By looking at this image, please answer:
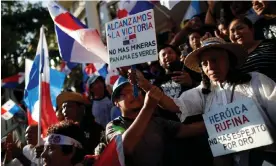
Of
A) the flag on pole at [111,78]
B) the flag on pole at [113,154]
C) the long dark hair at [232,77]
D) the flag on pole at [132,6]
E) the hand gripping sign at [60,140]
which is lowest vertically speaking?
the flag on pole at [113,154]

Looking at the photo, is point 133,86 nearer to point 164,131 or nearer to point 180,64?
point 164,131

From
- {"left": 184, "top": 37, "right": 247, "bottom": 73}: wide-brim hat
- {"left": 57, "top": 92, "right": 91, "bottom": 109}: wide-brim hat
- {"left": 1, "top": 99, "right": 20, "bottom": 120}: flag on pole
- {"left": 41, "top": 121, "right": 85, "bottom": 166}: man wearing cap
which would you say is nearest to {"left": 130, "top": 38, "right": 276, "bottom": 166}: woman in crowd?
{"left": 184, "top": 37, "right": 247, "bottom": 73}: wide-brim hat

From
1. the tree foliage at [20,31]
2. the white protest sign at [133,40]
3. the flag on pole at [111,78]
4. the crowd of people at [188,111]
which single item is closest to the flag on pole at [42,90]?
the flag on pole at [111,78]

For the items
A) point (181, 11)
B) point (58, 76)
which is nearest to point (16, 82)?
point (181, 11)

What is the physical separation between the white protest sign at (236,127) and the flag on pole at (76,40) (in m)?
2.04

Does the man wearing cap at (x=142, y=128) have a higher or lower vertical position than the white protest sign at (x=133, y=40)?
lower

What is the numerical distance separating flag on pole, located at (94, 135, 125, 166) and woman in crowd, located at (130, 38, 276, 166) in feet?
1.36

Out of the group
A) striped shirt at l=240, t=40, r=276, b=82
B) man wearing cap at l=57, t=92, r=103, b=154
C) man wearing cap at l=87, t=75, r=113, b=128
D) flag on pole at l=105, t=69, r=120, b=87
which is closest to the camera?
striped shirt at l=240, t=40, r=276, b=82

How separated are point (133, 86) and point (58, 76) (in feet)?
11.7

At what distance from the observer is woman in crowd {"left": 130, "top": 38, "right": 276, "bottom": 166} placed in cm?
293

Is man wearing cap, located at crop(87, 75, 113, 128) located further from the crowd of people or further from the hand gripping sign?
the hand gripping sign

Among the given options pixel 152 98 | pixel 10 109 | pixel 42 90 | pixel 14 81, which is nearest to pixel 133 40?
pixel 152 98

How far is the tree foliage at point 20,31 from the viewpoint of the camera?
19.4 m

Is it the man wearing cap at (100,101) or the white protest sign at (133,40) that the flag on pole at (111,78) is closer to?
the man wearing cap at (100,101)
